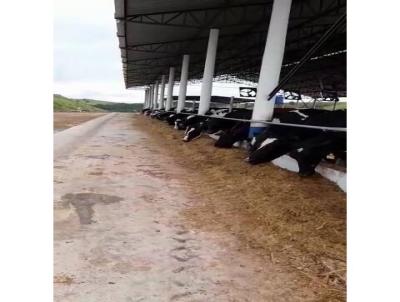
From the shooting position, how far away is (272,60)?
10547 millimetres

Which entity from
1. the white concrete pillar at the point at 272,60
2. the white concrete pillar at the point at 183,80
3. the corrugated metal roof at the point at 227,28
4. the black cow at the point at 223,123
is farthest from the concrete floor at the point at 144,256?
the white concrete pillar at the point at 183,80

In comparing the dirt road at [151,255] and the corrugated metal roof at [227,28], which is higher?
the corrugated metal roof at [227,28]

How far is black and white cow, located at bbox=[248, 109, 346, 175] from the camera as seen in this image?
6504mm

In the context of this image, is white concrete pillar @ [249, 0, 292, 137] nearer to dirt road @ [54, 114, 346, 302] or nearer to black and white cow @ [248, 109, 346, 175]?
black and white cow @ [248, 109, 346, 175]

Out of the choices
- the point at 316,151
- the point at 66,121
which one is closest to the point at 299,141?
the point at 316,151

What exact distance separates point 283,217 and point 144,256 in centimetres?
199

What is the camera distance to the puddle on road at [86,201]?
499cm

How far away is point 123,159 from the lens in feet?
33.9

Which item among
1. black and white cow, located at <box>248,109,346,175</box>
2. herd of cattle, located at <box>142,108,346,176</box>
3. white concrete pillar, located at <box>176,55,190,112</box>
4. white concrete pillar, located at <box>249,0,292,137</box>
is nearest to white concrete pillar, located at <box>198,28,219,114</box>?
herd of cattle, located at <box>142,108,346,176</box>

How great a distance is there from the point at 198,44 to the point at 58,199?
19321 mm

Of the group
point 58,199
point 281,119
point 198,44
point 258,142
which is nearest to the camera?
point 58,199

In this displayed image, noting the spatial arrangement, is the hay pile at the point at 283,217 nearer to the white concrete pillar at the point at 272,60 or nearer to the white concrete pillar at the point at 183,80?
the white concrete pillar at the point at 272,60

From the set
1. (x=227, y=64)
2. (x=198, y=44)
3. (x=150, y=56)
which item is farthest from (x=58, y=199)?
(x=227, y=64)
